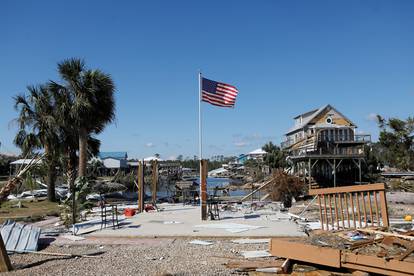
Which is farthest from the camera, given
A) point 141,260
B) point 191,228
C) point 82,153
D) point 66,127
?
point 66,127

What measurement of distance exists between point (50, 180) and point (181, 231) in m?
15.3

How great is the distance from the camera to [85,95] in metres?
22.4

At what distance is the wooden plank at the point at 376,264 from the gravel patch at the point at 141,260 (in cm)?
220

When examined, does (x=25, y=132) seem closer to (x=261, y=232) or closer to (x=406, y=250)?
(x=261, y=232)

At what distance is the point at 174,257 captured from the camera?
999 cm

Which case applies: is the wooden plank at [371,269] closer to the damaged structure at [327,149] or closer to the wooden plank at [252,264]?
the wooden plank at [252,264]

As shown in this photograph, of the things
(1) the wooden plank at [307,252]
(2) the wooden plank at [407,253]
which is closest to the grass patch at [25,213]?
(1) the wooden plank at [307,252]

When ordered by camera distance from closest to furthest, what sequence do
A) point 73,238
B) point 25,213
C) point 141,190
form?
point 73,238
point 141,190
point 25,213

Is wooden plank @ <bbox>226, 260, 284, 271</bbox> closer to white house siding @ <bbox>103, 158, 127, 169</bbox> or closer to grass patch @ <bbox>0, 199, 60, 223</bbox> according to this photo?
grass patch @ <bbox>0, 199, 60, 223</bbox>

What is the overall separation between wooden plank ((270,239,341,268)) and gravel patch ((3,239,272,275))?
1.02m

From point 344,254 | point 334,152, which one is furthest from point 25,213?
point 334,152

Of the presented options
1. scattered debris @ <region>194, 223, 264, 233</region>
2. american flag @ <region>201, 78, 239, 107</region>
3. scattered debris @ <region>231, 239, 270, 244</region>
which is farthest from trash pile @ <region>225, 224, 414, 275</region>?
american flag @ <region>201, 78, 239, 107</region>

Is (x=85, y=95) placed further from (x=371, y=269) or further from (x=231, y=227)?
(x=371, y=269)

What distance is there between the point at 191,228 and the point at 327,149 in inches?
1265
